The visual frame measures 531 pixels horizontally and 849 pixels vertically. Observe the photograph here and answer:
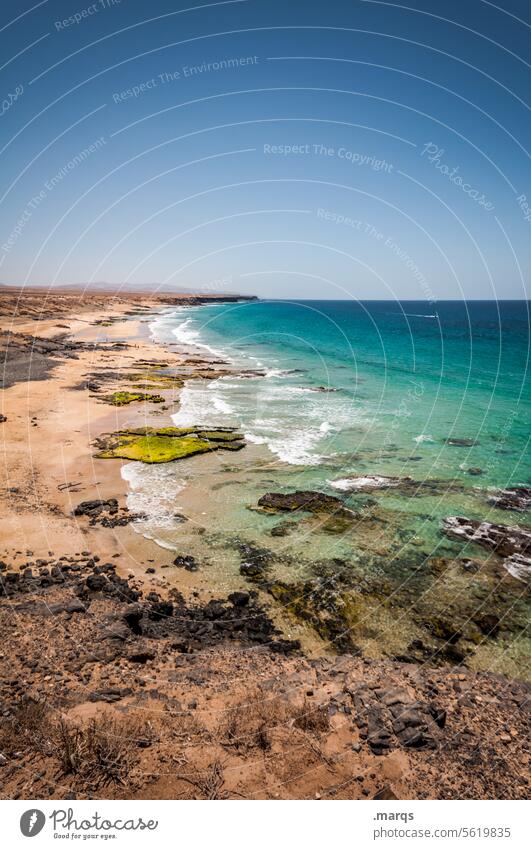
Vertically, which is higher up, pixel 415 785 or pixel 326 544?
pixel 415 785

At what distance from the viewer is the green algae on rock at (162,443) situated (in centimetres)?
2341

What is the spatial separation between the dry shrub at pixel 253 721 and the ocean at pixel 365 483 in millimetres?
3806

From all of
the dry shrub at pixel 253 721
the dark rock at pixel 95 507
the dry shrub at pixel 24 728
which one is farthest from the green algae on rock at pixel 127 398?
the dry shrub at pixel 253 721

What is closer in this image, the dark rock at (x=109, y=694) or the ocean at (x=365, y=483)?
the dark rock at (x=109, y=694)

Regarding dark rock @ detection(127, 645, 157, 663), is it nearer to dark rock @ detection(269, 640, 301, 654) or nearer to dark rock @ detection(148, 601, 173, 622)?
dark rock @ detection(148, 601, 173, 622)

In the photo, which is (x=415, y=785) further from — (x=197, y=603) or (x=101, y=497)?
(x=101, y=497)

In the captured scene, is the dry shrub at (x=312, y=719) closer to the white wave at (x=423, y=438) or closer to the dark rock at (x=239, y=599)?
the dark rock at (x=239, y=599)

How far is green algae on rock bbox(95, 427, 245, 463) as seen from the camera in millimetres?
23406

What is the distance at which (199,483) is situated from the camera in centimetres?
2098

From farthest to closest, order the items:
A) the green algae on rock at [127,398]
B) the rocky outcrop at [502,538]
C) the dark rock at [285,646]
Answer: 1. the green algae on rock at [127,398]
2. the rocky outcrop at [502,538]
3. the dark rock at [285,646]

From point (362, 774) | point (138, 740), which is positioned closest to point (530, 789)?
point (362, 774)

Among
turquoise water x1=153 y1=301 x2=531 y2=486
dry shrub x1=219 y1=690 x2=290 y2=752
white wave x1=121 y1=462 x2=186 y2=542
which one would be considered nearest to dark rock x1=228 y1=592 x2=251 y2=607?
dry shrub x1=219 y1=690 x2=290 y2=752

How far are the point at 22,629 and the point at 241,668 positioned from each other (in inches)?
202

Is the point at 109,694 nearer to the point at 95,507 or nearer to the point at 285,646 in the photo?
the point at 285,646
